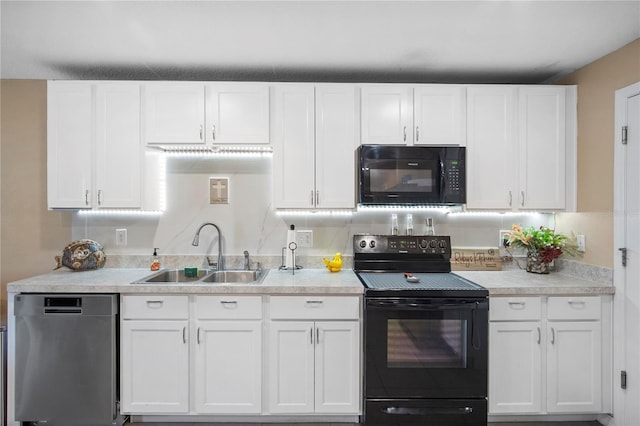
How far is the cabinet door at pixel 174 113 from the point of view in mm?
2422

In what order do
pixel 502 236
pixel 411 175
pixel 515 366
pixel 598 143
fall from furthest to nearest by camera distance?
pixel 502 236, pixel 411 175, pixel 598 143, pixel 515 366

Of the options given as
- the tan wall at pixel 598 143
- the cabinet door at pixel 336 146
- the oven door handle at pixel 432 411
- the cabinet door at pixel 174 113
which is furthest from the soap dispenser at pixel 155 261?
the tan wall at pixel 598 143

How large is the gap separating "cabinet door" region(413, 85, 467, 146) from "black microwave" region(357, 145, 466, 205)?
11 cm

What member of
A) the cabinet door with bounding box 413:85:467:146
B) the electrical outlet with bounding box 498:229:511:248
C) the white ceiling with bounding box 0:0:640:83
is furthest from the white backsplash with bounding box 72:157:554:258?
the white ceiling with bounding box 0:0:640:83

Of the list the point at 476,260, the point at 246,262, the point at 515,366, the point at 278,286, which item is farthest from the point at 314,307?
the point at 476,260

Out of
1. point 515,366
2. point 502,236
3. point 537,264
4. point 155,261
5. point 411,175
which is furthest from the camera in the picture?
point 502,236

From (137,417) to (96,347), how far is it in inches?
22.2

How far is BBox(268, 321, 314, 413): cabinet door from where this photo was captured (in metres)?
2.15

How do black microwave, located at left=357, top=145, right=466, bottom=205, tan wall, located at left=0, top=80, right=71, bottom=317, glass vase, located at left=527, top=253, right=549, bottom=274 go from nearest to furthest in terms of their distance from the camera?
black microwave, located at left=357, top=145, right=466, bottom=205, glass vase, located at left=527, top=253, right=549, bottom=274, tan wall, located at left=0, top=80, right=71, bottom=317

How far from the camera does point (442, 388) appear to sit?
2066 millimetres

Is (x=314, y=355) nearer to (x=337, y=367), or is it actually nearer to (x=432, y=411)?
(x=337, y=367)

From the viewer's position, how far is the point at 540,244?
2496 mm

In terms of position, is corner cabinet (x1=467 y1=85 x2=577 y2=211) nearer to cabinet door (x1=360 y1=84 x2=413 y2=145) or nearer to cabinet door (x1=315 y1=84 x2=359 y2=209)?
cabinet door (x1=360 y1=84 x2=413 y2=145)

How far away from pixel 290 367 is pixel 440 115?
2.04 metres
